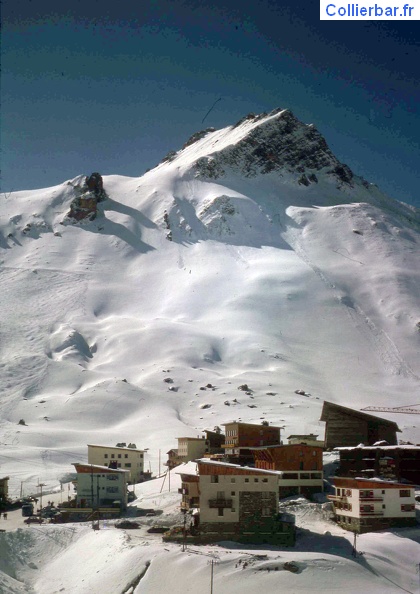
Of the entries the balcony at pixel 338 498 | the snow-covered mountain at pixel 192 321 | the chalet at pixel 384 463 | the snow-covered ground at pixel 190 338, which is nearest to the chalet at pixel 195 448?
the snow-covered ground at pixel 190 338

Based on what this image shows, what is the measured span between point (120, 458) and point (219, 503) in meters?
23.9

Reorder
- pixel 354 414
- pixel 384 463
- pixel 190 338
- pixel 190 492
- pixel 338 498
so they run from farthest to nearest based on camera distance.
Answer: pixel 190 338
pixel 354 414
pixel 384 463
pixel 338 498
pixel 190 492

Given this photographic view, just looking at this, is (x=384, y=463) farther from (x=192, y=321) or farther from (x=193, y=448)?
(x=192, y=321)

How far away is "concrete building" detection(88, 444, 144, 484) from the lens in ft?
220

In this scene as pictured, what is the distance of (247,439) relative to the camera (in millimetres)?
62156

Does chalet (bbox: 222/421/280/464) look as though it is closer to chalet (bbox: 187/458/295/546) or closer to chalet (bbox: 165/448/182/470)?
chalet (bbox: 165/448/182/470)

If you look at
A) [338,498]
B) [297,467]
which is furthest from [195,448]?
[338,498]

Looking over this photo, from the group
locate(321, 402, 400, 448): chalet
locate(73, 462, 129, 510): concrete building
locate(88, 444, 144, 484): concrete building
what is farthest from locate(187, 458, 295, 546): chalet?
locate(88, 444, 144, 484): concrete building

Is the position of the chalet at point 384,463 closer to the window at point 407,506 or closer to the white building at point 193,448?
the window at point 407,506

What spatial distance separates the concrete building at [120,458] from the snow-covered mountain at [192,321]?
13.1ft

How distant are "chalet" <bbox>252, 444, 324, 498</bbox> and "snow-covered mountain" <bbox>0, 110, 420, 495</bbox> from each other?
22642 mm

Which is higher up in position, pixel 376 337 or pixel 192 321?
pixel 192 321

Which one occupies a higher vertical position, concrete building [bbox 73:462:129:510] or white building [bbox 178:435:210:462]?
white building [bbox 178:435:210:462]

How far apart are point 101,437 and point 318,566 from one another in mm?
47527
